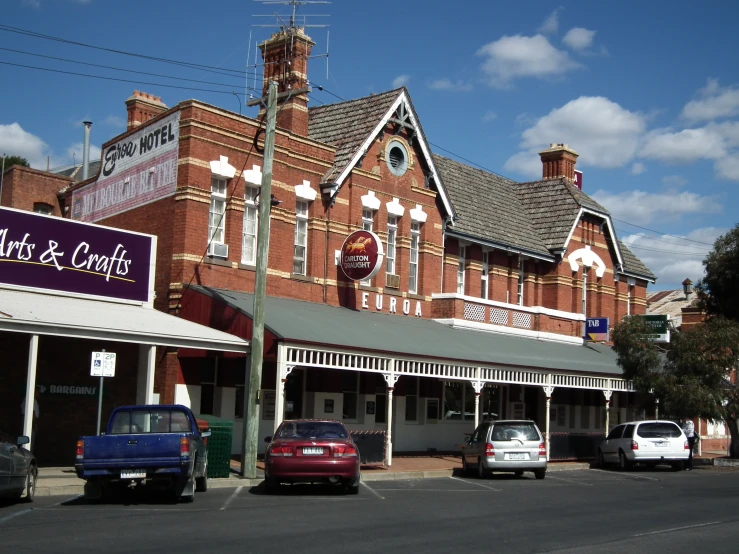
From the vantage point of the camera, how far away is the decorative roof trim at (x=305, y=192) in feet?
86.9

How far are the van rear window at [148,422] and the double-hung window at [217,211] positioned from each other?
892cm

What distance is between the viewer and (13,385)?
2091 centimetres

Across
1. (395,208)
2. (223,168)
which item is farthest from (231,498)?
(395,208)

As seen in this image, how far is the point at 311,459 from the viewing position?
17141mm

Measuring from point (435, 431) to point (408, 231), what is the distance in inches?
253

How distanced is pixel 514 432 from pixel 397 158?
10.5 m

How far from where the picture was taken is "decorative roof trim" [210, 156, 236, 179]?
24609 mm

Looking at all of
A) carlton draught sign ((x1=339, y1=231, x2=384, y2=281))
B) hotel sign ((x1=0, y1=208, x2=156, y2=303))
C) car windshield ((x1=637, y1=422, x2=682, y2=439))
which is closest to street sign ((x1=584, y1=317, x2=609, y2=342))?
car windshield ((x1=637, y1=422, x2=682, y2=439))

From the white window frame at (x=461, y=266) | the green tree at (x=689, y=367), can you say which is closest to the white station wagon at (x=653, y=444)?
the green tree at (x=689, y=367)

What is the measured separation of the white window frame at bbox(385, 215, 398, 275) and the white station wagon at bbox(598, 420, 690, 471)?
8483 mm

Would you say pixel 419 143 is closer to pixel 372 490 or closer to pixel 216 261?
pixel 216 261

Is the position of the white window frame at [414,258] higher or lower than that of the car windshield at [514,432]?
higher

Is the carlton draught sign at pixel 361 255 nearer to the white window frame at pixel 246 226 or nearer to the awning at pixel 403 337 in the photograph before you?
the awning at pixel 403 337

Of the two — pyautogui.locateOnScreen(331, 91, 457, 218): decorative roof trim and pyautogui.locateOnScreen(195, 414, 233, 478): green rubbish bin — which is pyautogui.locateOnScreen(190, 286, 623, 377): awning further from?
pyautogui.locateOnScreen(331, 91, 457, 218): decorative roof trim
